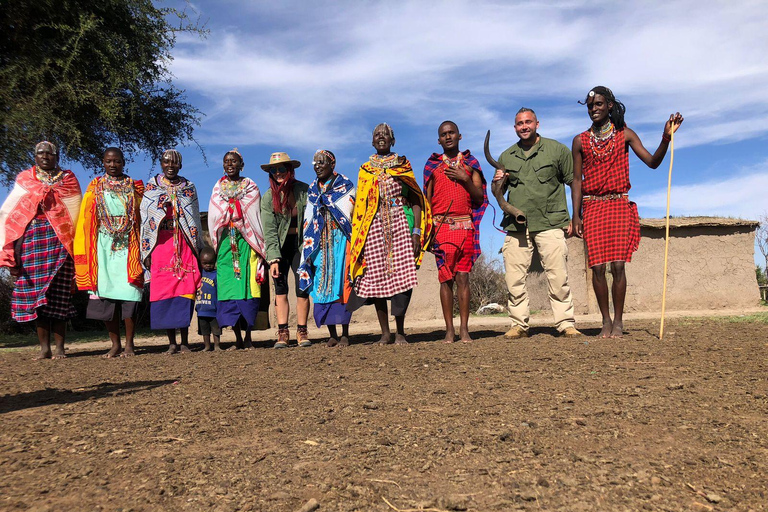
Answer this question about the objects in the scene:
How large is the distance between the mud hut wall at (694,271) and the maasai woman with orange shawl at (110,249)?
8131 mm

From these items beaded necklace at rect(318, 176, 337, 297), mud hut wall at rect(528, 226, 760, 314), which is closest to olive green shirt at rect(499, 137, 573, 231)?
Result: beaded necklace at rect(318, 176, 337, 297)

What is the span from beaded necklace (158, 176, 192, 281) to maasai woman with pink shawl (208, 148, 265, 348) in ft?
1.11

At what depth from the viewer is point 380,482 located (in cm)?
225

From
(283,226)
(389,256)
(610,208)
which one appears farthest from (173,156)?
(610,208)

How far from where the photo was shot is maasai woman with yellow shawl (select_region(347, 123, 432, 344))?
20.3 ft

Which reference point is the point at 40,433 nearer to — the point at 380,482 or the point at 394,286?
the point at 380,482

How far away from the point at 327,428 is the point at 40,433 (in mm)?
1428

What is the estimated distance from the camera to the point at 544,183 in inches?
238

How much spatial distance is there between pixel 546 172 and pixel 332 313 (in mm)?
2519

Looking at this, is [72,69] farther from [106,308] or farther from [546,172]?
[546,172]

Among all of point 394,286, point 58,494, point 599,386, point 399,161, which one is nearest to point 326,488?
point 58,494

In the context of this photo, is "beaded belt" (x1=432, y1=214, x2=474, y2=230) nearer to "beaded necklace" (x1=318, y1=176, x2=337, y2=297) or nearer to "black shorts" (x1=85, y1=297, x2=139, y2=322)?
"beaded necklace" (x1=318, y1=176, x2=337, y2=297)

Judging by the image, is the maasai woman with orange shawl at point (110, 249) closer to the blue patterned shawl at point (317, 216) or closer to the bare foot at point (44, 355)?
the bare foot at point (44, 355)

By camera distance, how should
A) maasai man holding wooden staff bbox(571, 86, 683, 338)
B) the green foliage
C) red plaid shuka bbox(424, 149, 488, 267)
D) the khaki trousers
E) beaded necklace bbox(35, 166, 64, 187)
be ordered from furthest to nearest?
the green foliage, beaded necklace bbox(35, 166, 64, 187), red plaid shuka bbox(424, 149, 488, 267), the khaki trousers, maasai man holding wooden staff bbox(571, 86, 683, 338)
